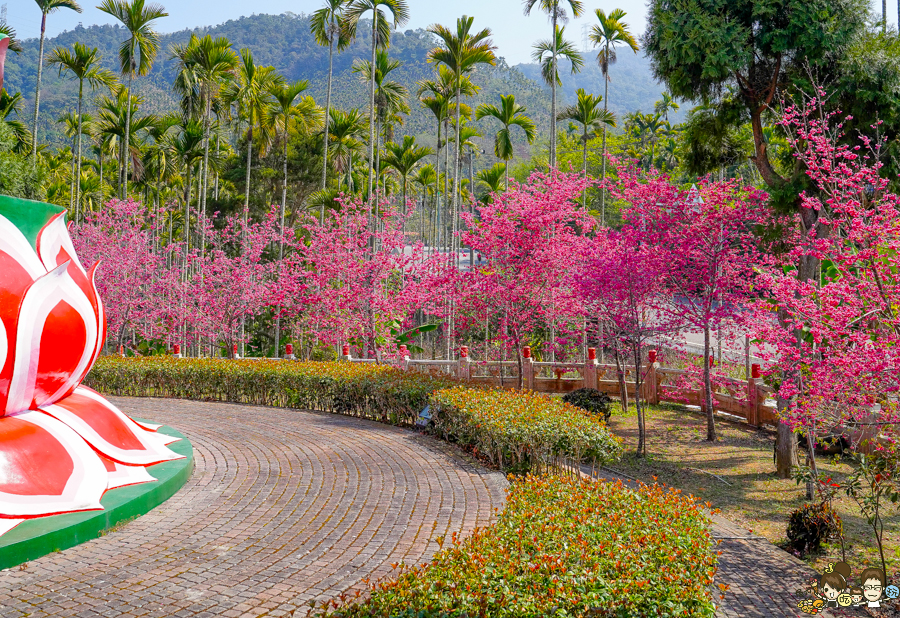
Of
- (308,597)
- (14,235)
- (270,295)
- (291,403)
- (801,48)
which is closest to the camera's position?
(308,597)

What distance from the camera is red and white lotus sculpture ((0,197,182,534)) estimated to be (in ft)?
20.0

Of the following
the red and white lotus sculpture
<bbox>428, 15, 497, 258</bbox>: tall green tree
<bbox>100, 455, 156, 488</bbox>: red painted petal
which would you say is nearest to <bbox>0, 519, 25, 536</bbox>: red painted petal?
the red and white lotus sculpture

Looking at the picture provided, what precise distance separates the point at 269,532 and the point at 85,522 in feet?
5.60

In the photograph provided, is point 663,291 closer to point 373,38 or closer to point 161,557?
point 161,557

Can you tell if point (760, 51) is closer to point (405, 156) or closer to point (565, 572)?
point (565, 572)

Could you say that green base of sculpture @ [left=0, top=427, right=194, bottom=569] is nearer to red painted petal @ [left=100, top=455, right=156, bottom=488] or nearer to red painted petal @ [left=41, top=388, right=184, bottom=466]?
red painted petal @ [left=100, top=455, right=156, bottom=488]

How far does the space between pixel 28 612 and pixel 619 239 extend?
Result: 11.2m

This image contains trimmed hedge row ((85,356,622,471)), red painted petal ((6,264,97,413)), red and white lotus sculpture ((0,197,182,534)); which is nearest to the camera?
red and white lotus sculpture ((0,197,182,534))

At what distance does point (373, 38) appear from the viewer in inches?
832

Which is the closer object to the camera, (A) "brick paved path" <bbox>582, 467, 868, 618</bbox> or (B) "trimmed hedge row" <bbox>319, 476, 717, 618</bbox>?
(B) "trimmed hedge row" <bbox>319, 476, 717, 618</bbox>

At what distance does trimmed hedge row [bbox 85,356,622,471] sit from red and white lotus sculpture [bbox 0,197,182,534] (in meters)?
4.62

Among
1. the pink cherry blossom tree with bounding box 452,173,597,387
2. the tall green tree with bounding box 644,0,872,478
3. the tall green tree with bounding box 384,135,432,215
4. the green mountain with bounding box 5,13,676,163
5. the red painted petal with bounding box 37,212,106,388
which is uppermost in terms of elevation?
the green mountain with bounding box 5,13,676,163

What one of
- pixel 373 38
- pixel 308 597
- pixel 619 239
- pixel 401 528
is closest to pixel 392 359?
pixel 619 239

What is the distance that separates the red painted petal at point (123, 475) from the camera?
281 inches
